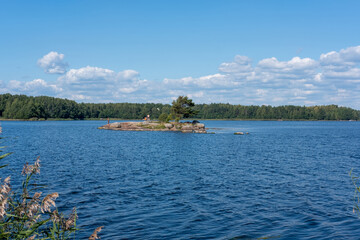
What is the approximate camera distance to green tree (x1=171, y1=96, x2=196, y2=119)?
98125 mm

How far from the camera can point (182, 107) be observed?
324ft

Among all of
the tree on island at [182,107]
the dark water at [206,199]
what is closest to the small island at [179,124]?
the tree on island at [182,107]

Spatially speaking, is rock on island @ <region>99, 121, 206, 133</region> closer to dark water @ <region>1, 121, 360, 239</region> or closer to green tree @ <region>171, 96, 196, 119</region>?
green tree @ <region>171, 96, 196, 119</region>

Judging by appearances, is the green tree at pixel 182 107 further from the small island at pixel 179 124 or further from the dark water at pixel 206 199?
the dark water at pixel 206 199

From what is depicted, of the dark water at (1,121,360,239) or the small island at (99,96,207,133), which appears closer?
the dark water at (1,121,360,239)

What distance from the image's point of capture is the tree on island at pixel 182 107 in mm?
98125

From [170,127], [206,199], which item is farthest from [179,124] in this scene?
[206,199]

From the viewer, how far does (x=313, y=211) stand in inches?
724

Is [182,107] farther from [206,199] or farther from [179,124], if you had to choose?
[206,199]

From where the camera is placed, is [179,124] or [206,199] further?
[179,124]

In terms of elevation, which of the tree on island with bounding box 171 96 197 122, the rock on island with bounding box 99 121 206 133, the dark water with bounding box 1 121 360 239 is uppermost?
the tree on island with bounding box 171 96 197 122

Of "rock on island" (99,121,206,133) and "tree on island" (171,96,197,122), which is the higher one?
"tree on island" (171,96,197,122)

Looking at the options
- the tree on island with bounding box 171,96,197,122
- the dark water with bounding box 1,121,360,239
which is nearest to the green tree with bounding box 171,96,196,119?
the tree on island with bounding box 171,96,197,122

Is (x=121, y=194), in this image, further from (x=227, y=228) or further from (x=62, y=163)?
(x=62, y=163)
